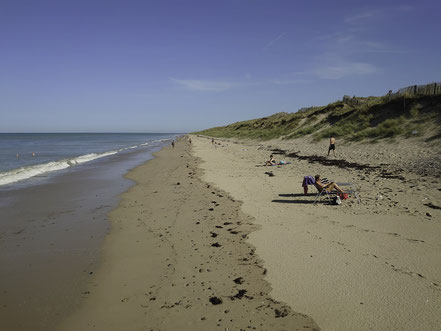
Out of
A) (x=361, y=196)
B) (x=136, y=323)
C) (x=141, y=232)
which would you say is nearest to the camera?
(x=136, y=323)

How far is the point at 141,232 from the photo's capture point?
23.4ft

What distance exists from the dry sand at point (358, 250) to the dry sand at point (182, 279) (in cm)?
29

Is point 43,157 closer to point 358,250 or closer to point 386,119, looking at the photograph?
point 386,119

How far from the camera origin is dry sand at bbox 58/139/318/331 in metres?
3.67

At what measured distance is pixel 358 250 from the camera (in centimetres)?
532

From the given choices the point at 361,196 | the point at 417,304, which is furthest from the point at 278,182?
the point at 417,304

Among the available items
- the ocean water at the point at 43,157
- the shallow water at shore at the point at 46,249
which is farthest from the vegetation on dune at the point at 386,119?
the ocean water at the point at 43,157

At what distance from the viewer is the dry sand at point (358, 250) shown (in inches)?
144

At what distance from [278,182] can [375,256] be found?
6954mm

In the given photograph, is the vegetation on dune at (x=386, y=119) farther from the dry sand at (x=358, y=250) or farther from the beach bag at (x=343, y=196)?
the beach bag at (x=343, y=196)

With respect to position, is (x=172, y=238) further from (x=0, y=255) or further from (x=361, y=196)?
(x=361, y=196)

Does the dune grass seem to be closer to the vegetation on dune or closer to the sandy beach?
the vegetation on dune

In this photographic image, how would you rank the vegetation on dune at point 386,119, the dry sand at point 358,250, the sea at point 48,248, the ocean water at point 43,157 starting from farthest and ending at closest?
the vegetation on dune at point 386,119 < the ocean water at point 43,157 < the sea at point 48,248 < the dry sand at point 358,250

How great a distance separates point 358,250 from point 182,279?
3.23m
